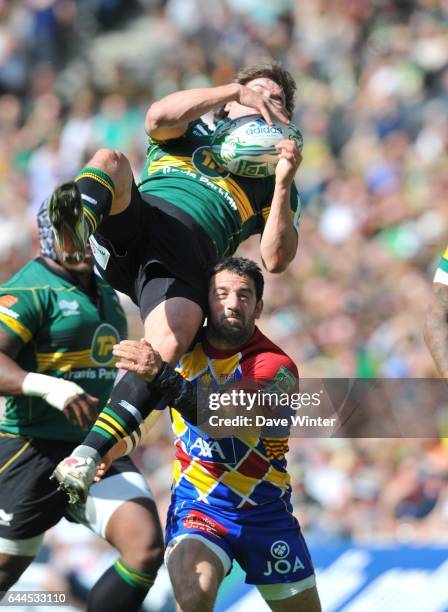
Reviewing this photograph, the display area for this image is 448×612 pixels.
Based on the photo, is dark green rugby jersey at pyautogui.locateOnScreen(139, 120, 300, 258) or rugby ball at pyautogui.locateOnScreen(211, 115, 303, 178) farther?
dark green rugby jersey at pyautogui.locateOnScreen(139, 120, 300, 258)

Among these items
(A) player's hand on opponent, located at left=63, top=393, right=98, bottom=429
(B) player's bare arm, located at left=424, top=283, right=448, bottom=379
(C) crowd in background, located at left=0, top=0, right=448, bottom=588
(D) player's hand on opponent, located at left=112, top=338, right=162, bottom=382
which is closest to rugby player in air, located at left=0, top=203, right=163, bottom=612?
(A) player's hand on opponent, located at left=63, top=393, right=98, bottom=429

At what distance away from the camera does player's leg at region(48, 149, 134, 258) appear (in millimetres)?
4996

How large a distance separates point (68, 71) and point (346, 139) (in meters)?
5.30

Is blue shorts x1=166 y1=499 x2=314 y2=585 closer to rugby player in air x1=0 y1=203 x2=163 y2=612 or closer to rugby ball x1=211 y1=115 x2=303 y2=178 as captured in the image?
rugby player in air x1=0 y1=203 x2=163 y2=612

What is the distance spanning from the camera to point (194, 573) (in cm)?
537

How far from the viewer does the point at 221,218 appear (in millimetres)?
5770

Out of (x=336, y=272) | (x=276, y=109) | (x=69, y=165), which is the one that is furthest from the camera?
(x=69, y=165)

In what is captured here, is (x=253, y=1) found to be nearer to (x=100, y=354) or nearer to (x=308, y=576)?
(x=100, y=354)

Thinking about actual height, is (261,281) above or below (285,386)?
above

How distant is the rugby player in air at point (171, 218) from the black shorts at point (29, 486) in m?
1.31

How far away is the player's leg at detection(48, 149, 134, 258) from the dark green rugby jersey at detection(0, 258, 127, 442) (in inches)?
52.9

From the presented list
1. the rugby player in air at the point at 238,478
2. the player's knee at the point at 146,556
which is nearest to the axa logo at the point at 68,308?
the rugby player in air at the point at 238,478

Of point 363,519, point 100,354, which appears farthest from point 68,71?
point 100,354

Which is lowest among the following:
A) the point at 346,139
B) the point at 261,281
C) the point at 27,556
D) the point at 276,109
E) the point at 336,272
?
A: the point at 27,556
